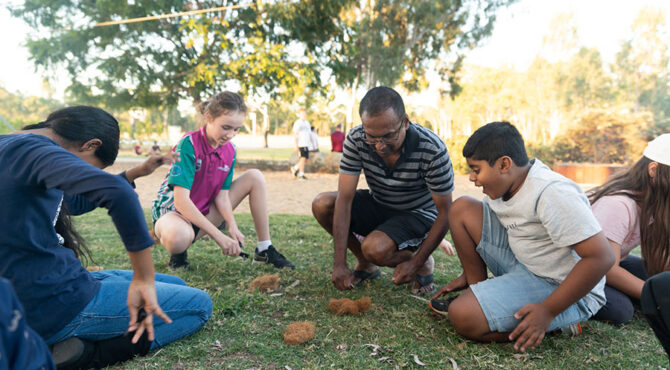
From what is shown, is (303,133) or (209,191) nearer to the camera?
(209,191)

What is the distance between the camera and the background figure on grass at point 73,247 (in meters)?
1.55

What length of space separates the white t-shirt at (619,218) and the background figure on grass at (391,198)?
918 millimetres

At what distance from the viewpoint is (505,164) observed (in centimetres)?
235

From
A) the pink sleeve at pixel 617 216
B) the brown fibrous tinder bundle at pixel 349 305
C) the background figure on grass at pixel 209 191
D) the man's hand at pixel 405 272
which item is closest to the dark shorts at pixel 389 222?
the man's hand at pixel 405 272

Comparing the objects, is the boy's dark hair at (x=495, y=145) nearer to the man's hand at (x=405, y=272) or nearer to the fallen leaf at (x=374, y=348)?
the man's hand at (x=405, y=272)

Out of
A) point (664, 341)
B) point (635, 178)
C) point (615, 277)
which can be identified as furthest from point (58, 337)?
point (635, 178)

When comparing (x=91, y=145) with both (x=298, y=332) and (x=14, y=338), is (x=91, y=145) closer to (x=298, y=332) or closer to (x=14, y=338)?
(x=14, y=338)

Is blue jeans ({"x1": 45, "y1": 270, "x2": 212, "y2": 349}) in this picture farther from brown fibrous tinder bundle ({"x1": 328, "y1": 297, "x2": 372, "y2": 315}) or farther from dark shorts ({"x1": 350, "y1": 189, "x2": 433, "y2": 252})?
dark shorts ({"x1": 350, "y1": 189, "x2": 433, "y2": 252})

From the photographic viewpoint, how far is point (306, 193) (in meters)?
9.80

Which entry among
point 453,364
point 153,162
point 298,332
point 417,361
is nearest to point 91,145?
point 153,162

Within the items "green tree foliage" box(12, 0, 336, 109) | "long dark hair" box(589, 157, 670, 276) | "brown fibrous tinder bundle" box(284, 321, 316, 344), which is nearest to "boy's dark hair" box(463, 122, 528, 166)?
"long dark hair" box(589, 157, 670, 276)

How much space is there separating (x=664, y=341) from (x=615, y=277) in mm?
1432

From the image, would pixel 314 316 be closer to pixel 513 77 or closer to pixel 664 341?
pixel 664 341

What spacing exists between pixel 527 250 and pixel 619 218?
0.63 m
